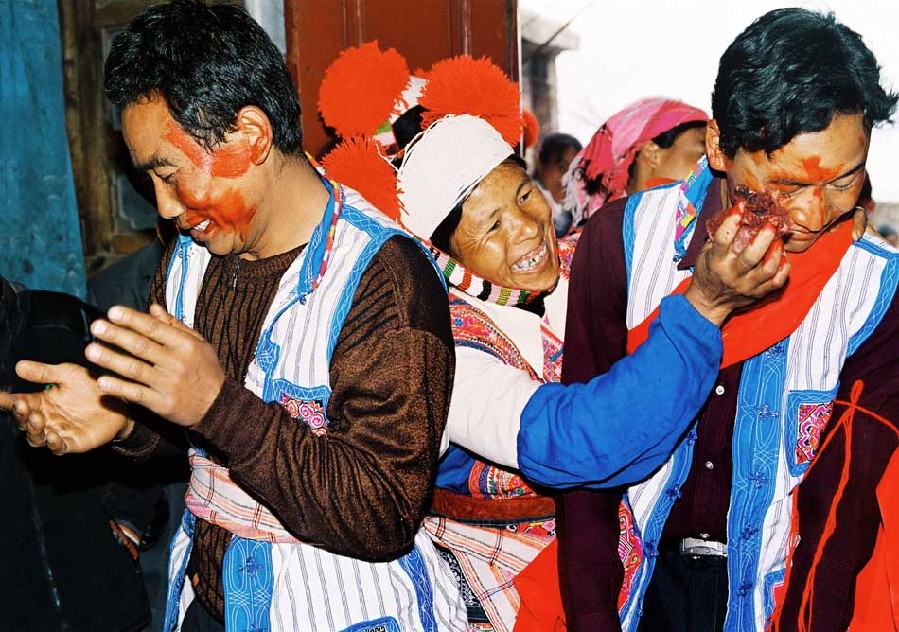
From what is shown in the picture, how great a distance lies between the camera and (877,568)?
1.81 m

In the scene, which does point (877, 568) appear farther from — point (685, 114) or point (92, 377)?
point (685, 114)

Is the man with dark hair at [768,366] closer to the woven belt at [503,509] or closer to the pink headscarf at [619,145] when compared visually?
the woven belt at [503,509]

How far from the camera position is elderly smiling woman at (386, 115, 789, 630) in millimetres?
1616

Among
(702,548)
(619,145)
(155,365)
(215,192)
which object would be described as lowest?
(702,548)

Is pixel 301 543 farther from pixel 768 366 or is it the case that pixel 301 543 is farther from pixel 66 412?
pixel 768 366

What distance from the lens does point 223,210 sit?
173cm

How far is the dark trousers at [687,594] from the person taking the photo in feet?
6.59

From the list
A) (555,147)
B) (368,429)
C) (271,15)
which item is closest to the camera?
(368,429)

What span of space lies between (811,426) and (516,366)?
636 mm

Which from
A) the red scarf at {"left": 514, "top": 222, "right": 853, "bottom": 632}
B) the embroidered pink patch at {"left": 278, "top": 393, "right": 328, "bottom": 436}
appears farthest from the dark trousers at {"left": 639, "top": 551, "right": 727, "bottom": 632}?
the embroidered pink patch at {"left": 278, "top": 393, "right": 328, "bottom": 436}

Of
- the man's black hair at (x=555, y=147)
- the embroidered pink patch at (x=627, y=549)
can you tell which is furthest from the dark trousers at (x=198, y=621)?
the man's black hair at (x=555, y=147)

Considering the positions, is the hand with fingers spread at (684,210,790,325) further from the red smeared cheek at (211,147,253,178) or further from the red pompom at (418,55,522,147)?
the red pompom at (418,55,522,147)

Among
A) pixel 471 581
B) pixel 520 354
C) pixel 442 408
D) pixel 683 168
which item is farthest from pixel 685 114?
pixel 442 408

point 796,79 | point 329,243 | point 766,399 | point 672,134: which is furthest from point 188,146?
point 672,134
